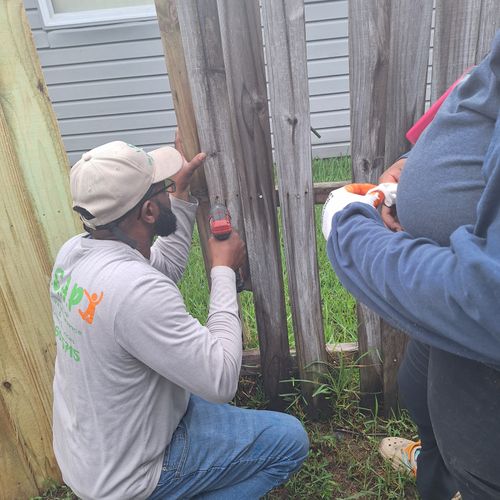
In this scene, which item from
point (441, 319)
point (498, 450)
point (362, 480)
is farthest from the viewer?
point (362, 480)

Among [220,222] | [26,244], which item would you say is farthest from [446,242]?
[26,244]

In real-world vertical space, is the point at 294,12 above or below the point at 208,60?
above

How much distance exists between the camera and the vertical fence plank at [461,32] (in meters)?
1.61

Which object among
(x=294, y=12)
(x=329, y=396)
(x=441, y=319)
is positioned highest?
(x=294, y=12)

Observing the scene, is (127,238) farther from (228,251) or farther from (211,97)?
(211,97)

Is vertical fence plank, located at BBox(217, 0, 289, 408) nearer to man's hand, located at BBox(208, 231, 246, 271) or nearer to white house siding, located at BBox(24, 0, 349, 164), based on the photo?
man's hand, located at BBox(208, 231, 246, 271)

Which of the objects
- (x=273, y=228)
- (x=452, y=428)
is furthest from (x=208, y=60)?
(x=452, y=428)

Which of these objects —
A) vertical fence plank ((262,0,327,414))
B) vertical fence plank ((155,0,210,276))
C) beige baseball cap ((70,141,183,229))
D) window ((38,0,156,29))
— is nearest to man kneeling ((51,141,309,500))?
beige baseball cap ((70,141,183,229))

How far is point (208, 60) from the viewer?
5.86 feet

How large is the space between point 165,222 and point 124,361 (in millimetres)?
513

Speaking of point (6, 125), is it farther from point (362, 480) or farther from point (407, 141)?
point (362, 480)

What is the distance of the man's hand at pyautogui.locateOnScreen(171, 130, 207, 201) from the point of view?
191cm

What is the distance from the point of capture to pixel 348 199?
1.37 meters

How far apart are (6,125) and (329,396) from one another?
1.87 metres
